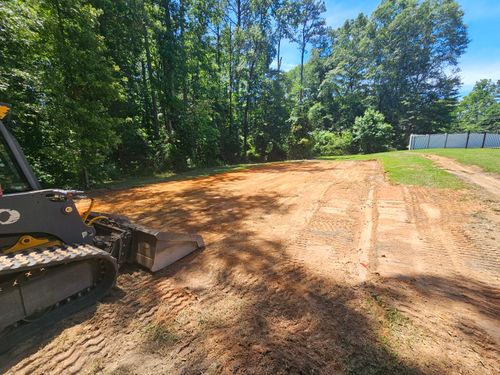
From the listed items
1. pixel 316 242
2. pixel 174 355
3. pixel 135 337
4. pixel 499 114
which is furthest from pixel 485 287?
pixel 499 114

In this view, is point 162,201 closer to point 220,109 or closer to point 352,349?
point 352,349

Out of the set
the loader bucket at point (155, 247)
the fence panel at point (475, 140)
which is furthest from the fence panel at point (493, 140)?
the loader bucket at point (155, 247)

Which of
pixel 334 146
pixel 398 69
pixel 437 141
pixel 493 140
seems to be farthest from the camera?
pixel 398 69

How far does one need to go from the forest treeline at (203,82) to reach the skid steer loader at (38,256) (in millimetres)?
912

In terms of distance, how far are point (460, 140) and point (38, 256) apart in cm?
3438

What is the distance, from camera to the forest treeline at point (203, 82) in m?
9.18

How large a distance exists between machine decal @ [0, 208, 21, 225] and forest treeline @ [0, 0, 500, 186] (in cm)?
129

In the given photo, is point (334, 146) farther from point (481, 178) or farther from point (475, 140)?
point (481, 178)

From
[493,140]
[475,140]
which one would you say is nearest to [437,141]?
[475,140]

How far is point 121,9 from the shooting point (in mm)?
14156

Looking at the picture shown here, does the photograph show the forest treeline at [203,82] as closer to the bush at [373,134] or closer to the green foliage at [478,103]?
the bush at [373,134]

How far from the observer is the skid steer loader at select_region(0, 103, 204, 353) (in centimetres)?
209

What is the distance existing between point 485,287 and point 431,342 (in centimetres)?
149

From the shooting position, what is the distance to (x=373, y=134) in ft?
90.1
